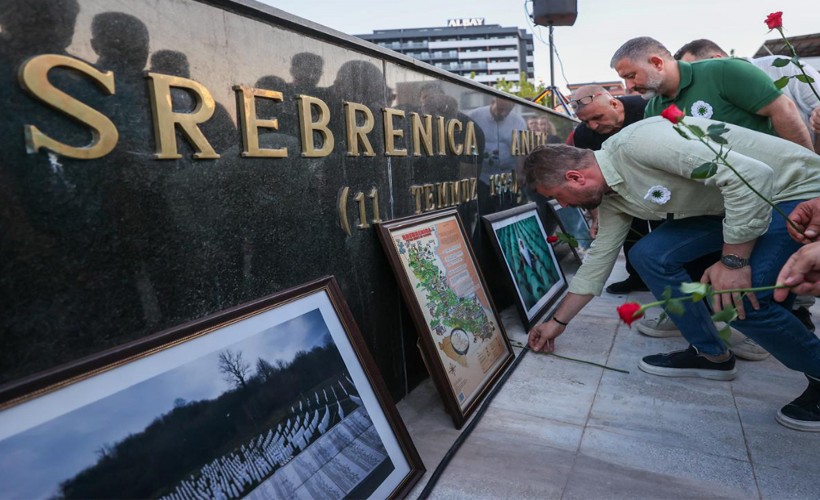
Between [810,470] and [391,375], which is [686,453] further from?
[391,375]

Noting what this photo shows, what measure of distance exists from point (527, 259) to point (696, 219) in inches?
58.5

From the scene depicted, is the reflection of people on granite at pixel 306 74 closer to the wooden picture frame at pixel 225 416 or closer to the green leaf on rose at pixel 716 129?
the wooden picture frame at pixel 225 416

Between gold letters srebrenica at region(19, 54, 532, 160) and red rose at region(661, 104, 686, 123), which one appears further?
red rose at region(661, 104, 686, 123)

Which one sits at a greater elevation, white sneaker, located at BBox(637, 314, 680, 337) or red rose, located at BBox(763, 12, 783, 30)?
red rose, located at BBox(763, 12, 783, 30)

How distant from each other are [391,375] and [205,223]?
1.22 meters

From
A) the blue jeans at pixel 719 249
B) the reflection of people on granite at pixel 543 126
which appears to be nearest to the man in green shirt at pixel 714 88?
the blue jeans at pixel 719 249

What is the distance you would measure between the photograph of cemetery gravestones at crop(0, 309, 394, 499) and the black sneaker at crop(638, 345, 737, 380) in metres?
1.61

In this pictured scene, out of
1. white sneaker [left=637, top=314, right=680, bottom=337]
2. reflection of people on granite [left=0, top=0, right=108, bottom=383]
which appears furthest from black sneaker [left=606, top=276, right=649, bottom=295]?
reflection of people on granite [left=0, top=0, right=108, bottom=383]

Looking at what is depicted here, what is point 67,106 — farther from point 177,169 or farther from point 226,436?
point 226,436

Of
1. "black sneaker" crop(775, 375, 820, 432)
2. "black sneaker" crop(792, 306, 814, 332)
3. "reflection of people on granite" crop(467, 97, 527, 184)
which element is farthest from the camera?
"reflection of people on granite" crop(467, 97, 527, 184)

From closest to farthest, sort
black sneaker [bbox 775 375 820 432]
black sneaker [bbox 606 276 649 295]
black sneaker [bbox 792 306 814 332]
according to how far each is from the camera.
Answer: black sneaker [bbox 775 375 820 432] < black sneaker [bbox 792 306 814 332] < black sneaker [bbox 606 276 649 295]

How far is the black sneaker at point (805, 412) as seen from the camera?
6.75ft

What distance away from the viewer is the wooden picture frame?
3.48 ft

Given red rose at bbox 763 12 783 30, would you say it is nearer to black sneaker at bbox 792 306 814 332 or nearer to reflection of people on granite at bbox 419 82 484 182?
reflection of people on granite at bbox 419 82 484 182
